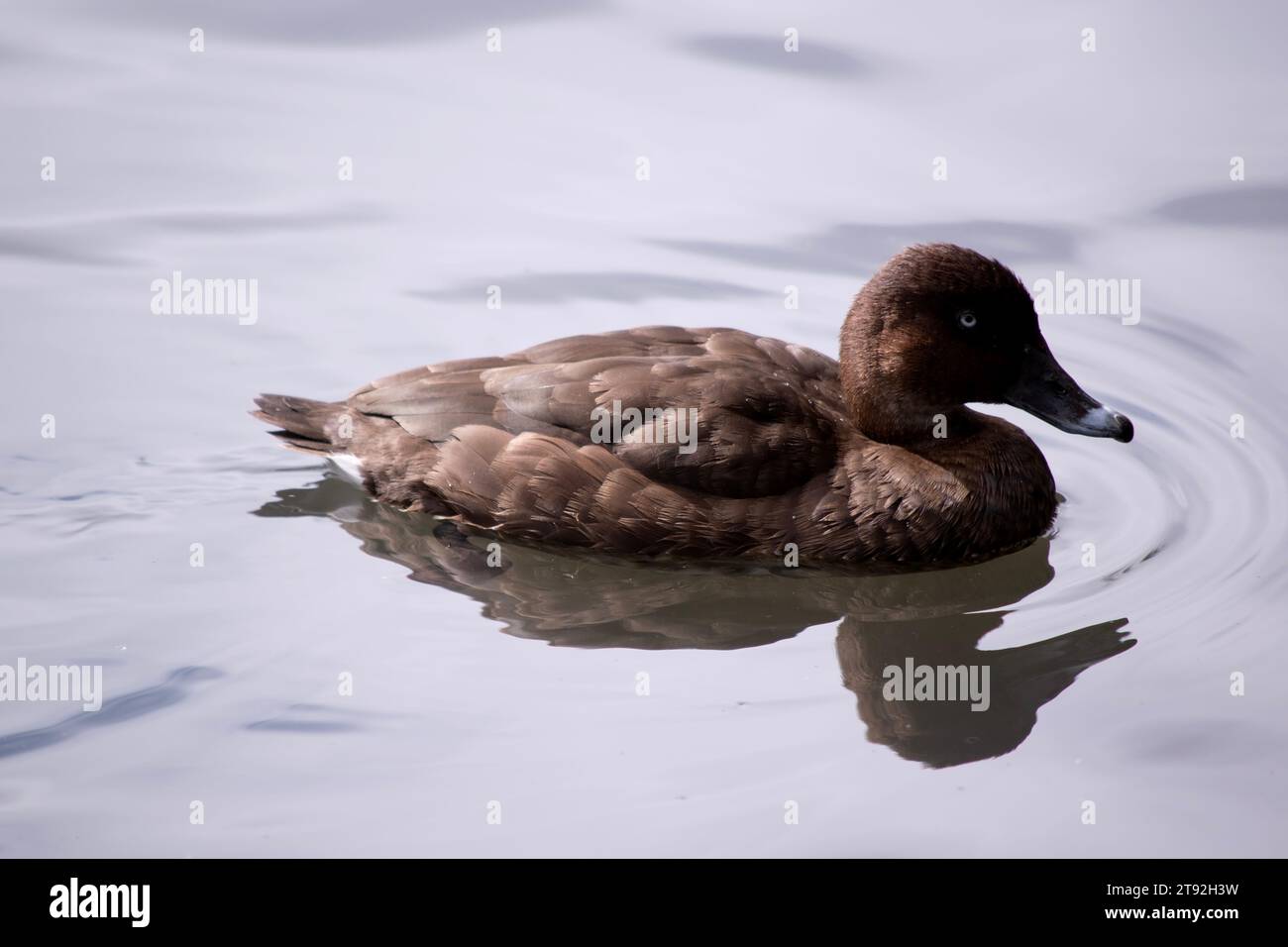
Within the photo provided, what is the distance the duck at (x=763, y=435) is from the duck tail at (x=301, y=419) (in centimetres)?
12

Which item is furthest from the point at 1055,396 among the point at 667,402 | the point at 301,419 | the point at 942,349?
the point at 301,419

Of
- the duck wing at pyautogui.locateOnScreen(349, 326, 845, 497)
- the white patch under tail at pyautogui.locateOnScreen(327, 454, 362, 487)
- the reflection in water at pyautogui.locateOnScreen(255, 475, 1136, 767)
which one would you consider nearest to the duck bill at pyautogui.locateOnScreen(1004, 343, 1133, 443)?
the reflection in water at pyautogui.locateOnScreen(255, 475, 1136, 767)

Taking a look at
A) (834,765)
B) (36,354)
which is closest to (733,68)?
(36,354)

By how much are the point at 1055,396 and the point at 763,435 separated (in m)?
1.43

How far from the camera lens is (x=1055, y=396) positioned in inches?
288

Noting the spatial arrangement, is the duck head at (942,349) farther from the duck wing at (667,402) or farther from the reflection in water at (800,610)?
the reflection in water at (800,610)

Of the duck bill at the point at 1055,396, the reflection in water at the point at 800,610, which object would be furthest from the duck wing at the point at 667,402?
the duck bill at the point at 1055,396

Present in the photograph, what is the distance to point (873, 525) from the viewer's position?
22.6 ft

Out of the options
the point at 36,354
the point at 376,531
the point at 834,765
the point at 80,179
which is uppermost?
the point at 80,179

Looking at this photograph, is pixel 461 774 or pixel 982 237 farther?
pixel 982 237

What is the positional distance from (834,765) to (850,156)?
5659 mm

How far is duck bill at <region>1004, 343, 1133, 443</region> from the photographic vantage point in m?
7.29

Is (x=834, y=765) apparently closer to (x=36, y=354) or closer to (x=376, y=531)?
(x=376, y=531)

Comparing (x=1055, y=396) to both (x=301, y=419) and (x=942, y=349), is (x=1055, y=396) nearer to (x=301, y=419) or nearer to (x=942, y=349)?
(x=942, y=349)
